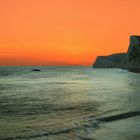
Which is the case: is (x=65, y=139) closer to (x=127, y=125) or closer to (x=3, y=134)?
(x=3, y=134)

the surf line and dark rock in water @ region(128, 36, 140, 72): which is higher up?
dark rock in water @ region(128, 36, 140, 72)

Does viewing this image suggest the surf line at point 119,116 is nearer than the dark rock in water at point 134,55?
Yes

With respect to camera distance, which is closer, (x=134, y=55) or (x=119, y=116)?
(x=119, y=116)

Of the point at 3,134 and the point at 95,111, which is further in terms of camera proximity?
the point at 95,111

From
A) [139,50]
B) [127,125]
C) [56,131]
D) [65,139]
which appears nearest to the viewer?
[65,139]

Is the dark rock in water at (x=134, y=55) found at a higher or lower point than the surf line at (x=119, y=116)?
higher

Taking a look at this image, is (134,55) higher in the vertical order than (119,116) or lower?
higher

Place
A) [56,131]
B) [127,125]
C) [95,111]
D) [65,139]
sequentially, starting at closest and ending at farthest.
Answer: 1. [65,139]
2. [56,131]
3. [127,125]
4. [95,111]

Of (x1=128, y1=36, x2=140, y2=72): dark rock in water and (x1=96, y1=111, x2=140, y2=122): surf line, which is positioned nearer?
(x1=96, y1=111, x2=140, y2=122): surf line

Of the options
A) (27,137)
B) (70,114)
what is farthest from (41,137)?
(70,114)

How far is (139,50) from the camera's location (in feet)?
437

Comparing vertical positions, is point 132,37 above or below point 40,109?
above

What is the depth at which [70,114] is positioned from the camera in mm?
14930

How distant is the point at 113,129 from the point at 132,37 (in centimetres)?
13158
